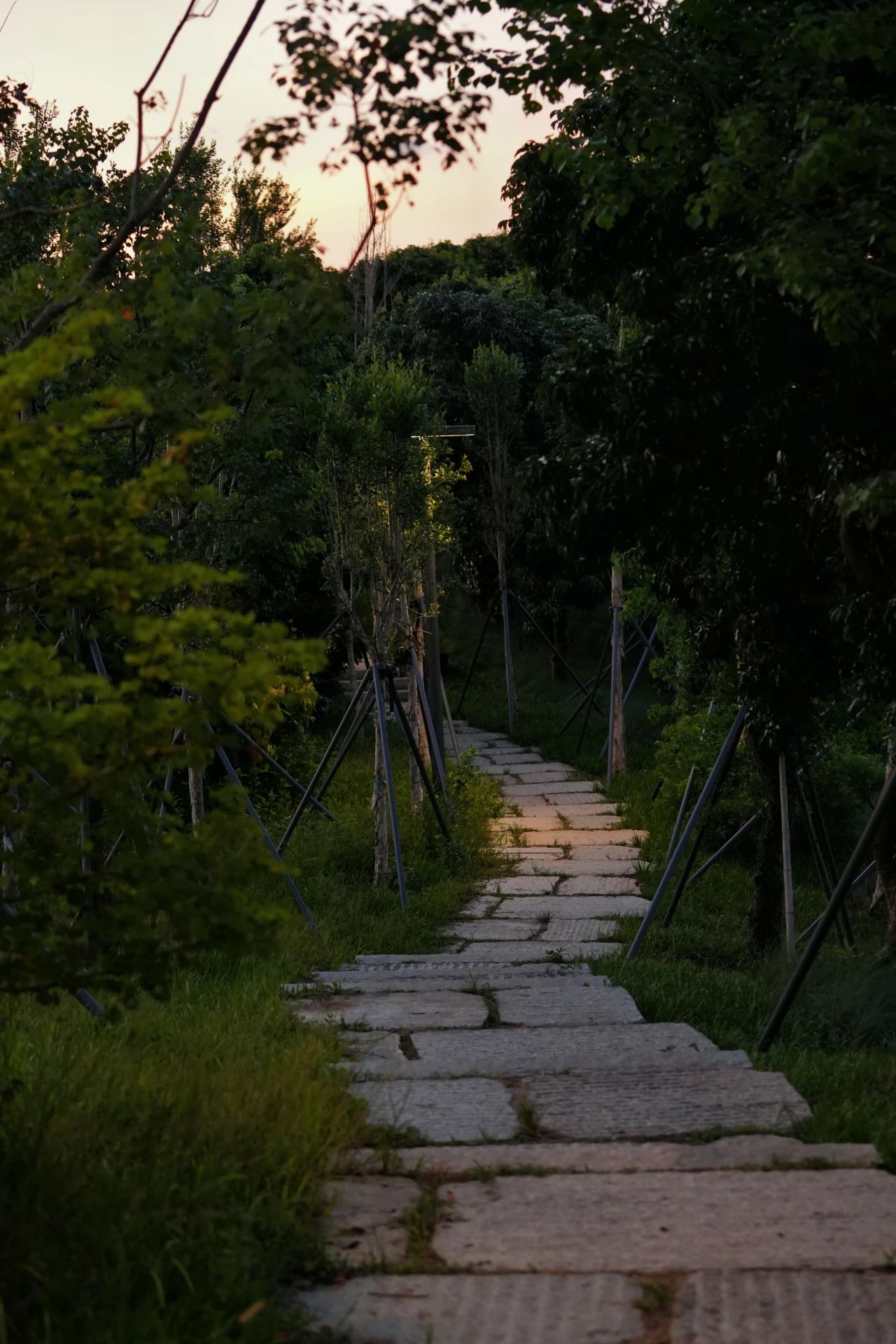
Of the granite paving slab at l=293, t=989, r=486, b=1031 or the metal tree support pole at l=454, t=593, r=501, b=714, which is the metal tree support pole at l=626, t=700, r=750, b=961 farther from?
the metal tree support pole at l=454, t=593, r=501, b=714

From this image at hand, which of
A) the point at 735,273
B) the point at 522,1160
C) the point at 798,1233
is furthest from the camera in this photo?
the point at 735,273

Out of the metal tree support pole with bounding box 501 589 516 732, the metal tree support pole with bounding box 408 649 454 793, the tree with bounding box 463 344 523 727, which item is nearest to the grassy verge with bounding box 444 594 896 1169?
the metal tree support pole with bounding box 408 649 454 793

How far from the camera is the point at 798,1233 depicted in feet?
9.08

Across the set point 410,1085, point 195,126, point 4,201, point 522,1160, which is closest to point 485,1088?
point 410,1085

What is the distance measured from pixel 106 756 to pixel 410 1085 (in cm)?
155

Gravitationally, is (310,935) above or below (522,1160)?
below

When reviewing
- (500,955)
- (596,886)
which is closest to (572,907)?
(596,886)

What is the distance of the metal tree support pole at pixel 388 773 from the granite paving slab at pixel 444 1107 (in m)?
4.51

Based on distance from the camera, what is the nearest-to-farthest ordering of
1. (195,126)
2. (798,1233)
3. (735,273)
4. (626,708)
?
(798,1233), (195,126), (735,273), (626,708)

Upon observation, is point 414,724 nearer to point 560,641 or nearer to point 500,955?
point 500,955

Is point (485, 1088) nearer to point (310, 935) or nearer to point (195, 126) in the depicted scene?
point (195, 126)

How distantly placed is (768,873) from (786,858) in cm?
67

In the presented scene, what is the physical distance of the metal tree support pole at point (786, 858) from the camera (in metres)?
7.04

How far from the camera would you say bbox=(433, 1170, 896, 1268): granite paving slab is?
267cm
